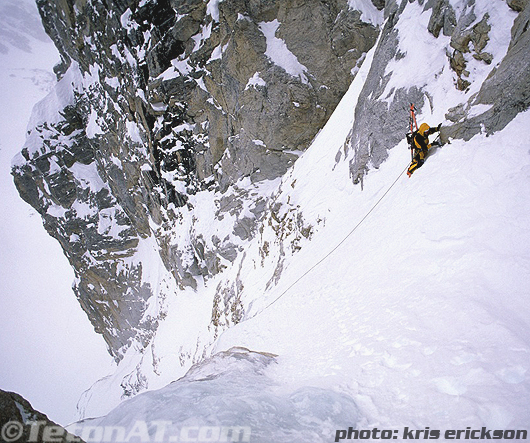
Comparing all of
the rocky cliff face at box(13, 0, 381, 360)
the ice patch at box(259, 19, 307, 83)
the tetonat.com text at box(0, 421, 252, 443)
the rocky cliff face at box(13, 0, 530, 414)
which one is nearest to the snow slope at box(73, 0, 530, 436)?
the tetonat.com text at box(0, 421, 252, 443)

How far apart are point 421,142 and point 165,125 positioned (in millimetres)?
24237

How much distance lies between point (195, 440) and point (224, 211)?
2234 cm

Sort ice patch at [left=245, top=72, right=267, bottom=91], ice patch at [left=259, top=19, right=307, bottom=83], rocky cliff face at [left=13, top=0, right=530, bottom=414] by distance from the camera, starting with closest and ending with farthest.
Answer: rocky cliff face at [left=13, top=0, right=530, bottom=414] < ice patch at [left=259, top=19, right=307, bottom=83] < ice patch at [left=245, top=72, right=267, bottom=91]

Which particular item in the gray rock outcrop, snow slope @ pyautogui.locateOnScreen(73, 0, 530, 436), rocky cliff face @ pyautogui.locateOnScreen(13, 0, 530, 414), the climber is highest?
rocky cliff face @ pyautogui.locateOnScreen(13, 0, 530, 414)

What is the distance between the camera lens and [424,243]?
4859 millimetres

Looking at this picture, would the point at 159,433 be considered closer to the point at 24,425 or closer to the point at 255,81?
the point at 24,425

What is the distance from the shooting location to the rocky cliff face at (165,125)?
19156 millimetres

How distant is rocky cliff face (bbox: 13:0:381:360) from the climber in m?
13.9

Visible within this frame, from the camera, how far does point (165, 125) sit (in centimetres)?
2628

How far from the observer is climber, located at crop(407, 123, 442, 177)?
644 centimetres

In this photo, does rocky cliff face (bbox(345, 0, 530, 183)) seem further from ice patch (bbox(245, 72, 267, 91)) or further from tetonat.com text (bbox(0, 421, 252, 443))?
ice patch (bbox(245, 72, 267, 91))

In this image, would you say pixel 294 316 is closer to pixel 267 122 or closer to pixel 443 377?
pixel 443 377

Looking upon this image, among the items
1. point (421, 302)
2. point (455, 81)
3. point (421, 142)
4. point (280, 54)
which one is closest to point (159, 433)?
point (421, 302)

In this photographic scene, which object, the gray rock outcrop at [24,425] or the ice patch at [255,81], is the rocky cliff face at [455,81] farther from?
the ice patch at [255,81]
